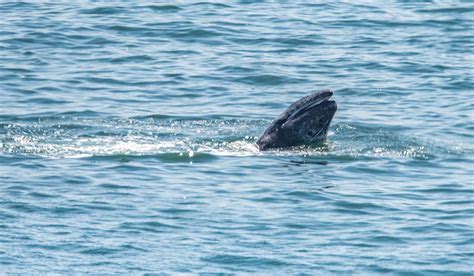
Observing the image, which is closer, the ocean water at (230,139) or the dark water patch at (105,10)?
the ocean water at (230,139)

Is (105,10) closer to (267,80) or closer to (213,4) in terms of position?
(213,4)

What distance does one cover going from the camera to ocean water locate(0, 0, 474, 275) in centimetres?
1538

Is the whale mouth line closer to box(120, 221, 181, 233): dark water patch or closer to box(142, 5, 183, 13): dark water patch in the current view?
box(120, 221, 181, 233): dark water patch

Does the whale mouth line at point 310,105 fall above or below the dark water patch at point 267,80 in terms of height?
above

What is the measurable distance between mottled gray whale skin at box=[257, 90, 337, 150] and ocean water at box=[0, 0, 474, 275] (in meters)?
0.20

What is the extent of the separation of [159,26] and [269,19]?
2.75 metres

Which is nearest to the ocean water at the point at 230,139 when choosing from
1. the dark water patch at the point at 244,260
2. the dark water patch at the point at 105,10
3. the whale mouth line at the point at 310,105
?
the dark water patch at the point at 244,260

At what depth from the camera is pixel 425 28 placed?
104ft

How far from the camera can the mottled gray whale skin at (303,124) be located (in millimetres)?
20766

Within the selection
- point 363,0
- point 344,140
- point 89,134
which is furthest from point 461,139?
point 363,0

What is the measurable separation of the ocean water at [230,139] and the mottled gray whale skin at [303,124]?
0.67 feet

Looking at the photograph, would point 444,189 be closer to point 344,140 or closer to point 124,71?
point 344,140

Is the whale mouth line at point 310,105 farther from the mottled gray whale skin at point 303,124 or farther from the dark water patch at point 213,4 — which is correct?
the dark water patch at point 213,4

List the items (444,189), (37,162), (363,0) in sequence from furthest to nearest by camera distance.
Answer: (363,0)
(37,162)
(444,189)
